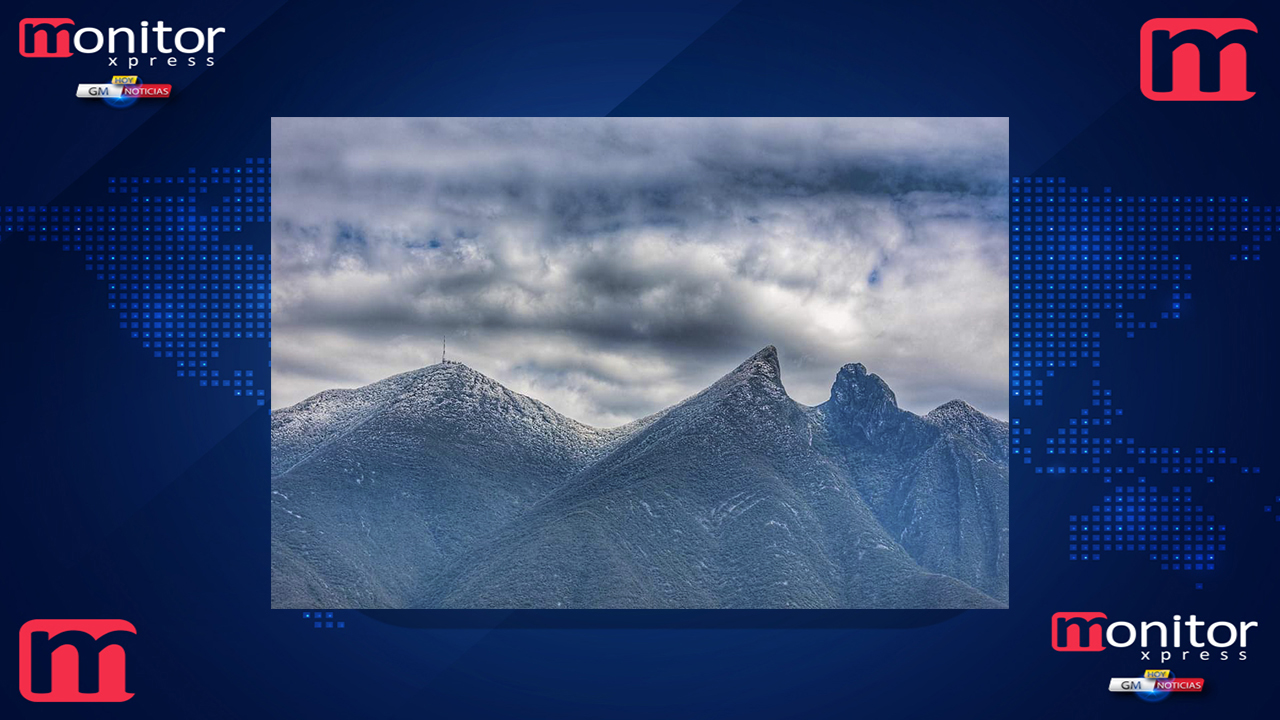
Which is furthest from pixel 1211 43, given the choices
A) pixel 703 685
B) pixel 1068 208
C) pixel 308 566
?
pixel 308 566

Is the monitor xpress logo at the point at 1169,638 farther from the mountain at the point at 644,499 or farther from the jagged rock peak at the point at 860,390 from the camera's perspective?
the jagged rock peak at the point at 860,390

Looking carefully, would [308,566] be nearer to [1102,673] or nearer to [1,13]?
[1,13]

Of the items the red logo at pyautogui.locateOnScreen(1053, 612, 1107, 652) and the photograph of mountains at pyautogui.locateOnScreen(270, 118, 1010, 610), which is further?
the photograph of mountains at pyautogui.locateOnScreen(270, 118, 1010, 610)

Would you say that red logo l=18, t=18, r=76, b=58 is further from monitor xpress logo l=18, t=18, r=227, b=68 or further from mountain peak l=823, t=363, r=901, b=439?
mountain peak l=823, t=363, r=901, b=439

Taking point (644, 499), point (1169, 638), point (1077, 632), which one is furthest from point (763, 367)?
point (1169, 638)

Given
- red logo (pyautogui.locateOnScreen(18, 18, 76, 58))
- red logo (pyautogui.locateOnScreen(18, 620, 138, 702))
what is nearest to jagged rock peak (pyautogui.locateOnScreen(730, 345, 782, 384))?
red logo (pyautogui.locateOnScreen(18, 620, 138, 702))

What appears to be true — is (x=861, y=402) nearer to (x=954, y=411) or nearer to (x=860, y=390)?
(x=860, y=390)

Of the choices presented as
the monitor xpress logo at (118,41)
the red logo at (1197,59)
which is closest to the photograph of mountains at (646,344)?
the monitor xpress logo at (118,41)
